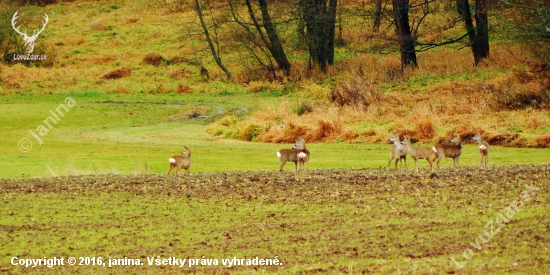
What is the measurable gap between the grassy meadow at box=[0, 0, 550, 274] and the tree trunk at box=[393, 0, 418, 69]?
1073 millimetres

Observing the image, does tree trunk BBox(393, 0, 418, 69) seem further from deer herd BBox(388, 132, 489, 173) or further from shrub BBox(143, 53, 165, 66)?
deer herd BBox(388, 132, 489, 173)

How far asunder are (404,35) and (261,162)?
65.8 ft

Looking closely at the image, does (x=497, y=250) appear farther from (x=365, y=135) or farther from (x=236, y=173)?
(x=365, y=135)

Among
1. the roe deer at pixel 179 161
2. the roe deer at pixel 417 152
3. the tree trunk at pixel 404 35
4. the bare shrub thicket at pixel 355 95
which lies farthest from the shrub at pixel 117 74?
the roe deer at pixel 417 152

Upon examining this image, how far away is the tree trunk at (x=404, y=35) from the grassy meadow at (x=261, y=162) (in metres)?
1.07

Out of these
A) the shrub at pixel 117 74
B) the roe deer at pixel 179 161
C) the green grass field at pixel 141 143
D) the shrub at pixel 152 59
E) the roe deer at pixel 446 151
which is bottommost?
the roe deer at pixel 179 161

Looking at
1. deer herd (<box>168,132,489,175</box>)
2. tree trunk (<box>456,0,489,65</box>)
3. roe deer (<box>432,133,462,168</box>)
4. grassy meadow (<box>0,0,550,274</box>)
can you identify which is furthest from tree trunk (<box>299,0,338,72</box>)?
deer herd (<box>168,132,489,175</box>)

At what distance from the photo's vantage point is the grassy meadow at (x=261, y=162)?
12133mm

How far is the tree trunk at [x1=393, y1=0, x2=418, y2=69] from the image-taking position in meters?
41.7

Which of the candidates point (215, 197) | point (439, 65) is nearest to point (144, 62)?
point (439, 65)

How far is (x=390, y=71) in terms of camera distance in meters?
43.6

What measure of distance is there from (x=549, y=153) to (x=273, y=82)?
24346 mm

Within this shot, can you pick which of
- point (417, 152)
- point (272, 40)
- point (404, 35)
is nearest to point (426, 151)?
point (417, 152)

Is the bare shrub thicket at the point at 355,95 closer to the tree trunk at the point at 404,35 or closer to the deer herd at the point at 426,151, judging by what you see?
the tree trunk at the point at 404,35
